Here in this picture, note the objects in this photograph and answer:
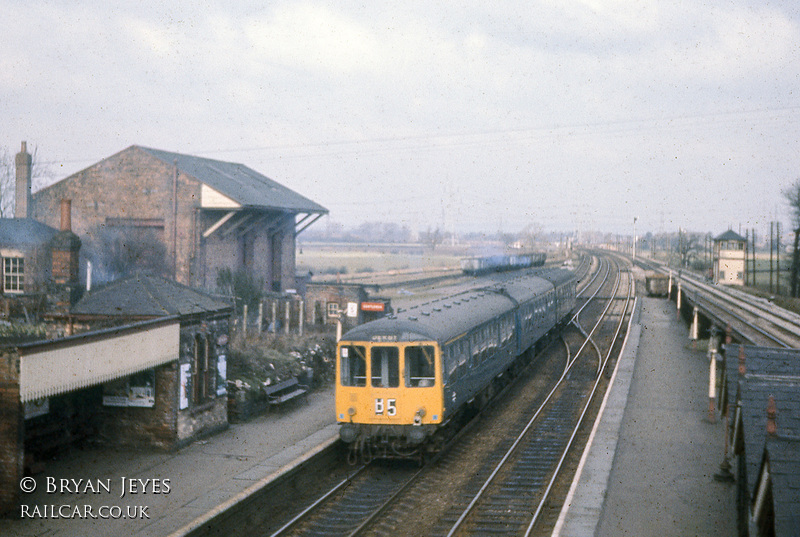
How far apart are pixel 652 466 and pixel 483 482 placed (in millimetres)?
3153

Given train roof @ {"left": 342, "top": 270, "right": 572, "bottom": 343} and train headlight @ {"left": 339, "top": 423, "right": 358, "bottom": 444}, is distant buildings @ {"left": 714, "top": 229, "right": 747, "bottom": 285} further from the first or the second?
train headlight @ {"left": 339, "top": 423, "right": 358, "bottom": 444}

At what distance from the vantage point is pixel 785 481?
18.6 feet

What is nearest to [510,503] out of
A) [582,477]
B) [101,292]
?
[582,477]

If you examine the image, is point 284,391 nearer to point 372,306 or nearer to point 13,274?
point 372,306

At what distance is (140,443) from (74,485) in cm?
208

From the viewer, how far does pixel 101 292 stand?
14.7 metres

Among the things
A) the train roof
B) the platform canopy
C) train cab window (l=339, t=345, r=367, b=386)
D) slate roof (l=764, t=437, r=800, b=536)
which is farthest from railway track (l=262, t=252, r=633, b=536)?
slate roof (l=764, t=437, r=800, b=536)

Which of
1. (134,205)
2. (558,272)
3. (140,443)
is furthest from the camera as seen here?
(558,272)

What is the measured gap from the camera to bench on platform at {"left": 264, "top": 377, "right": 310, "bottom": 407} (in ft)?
56.4

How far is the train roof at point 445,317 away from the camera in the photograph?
1334 centimetres

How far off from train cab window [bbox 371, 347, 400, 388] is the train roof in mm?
248

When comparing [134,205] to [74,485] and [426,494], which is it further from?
[426,494]

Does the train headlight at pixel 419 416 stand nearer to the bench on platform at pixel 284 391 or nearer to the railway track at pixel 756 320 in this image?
the bench on platform at pixel 284 391

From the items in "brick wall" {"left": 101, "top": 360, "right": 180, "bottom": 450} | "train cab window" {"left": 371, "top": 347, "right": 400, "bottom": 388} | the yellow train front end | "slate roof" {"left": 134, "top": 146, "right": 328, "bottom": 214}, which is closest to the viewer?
the yellow train front end
